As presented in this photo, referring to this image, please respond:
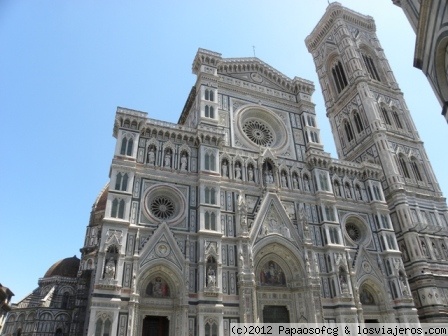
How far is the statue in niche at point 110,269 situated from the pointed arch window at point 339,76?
106ft

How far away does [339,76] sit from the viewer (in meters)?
40.5

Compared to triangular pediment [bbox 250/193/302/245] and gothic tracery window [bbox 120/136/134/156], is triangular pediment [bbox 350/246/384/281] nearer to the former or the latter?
triangular pediment [bbox 250/193/302/245]

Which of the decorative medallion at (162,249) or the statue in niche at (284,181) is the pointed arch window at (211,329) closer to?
the decorative medallion at (162,249)

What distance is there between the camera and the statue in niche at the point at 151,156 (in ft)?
71.8

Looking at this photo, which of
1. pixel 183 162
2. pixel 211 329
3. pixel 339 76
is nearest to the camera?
pixel 211 329

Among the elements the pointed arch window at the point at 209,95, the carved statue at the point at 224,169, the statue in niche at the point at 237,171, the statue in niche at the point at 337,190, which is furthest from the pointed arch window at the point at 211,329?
the pointed arch window at the point at 209,95

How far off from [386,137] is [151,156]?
22.7 metres

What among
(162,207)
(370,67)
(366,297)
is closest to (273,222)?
(162,207)

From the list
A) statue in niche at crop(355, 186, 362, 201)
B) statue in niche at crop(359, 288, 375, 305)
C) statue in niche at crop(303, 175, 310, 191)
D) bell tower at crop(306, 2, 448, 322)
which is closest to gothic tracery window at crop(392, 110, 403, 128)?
bell tower at crop(306, 2, 448, 322)

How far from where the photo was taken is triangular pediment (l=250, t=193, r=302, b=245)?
72.7 ft

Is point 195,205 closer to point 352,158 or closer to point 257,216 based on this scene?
point 257,216

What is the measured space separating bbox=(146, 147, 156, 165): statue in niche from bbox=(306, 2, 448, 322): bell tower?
19031 mm

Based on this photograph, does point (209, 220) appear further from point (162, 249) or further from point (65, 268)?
point (65, 268)

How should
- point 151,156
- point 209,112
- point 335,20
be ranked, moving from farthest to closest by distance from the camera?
point 335,20 < point 209,112 < point 151,156
